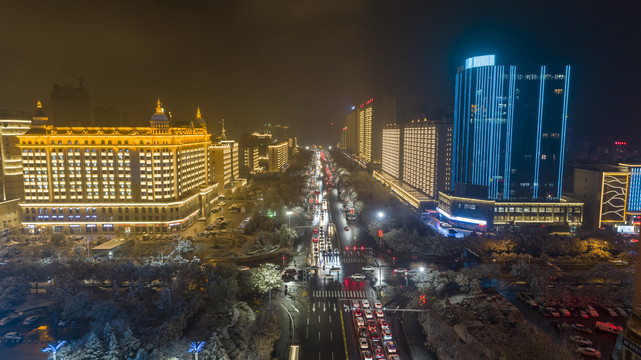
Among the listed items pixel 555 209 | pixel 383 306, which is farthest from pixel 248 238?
pixel 555 209

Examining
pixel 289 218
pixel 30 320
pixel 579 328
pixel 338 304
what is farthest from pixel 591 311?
pixel 30 320

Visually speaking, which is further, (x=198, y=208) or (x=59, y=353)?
(x=198, y=208)

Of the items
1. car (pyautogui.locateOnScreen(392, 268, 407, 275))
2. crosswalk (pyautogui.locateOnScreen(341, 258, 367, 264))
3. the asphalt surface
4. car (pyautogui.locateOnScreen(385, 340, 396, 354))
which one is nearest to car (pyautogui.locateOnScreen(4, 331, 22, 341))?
the asphalt surface

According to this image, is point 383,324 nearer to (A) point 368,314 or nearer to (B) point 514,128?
(A) point 368,314

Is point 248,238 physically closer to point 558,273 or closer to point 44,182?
point 44,182

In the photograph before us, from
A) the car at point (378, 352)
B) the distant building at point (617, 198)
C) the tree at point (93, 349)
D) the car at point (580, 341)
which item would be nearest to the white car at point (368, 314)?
the car at point (378, 352)

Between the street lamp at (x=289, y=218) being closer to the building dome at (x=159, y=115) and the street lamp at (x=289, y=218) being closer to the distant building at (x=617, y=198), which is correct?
the building dome at (x=159, y=115)
